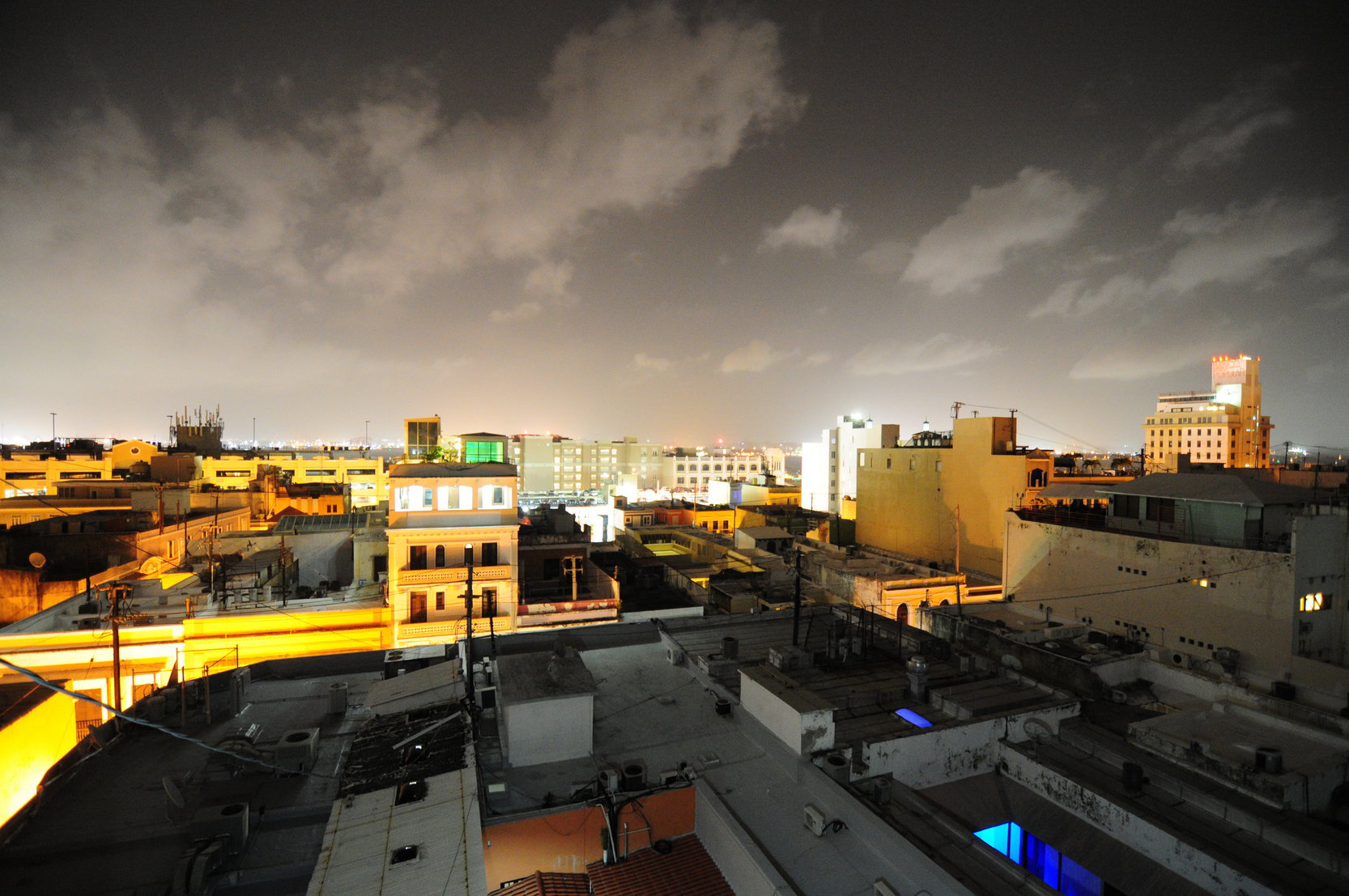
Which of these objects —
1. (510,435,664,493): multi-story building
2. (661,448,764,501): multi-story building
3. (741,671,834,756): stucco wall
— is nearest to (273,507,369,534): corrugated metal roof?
(741,671,834,756): stucco wall

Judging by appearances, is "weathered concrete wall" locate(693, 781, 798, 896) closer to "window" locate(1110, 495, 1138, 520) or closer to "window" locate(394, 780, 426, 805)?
"window" locate(394, 780, 426, 805)

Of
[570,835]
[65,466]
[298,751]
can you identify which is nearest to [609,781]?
[570,835]

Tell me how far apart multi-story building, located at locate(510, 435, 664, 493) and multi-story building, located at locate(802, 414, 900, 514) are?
4294cm

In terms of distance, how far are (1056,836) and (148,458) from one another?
77241mm

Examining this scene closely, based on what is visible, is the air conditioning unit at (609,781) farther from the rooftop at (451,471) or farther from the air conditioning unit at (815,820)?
the rooftop at (451,471)

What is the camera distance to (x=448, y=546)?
25734 mm

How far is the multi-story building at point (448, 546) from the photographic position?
971 inches

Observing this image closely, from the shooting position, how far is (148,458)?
197ft

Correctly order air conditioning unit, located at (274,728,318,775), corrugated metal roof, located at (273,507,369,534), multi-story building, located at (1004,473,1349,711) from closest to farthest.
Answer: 1. air conditioning unit, located at (274,728,318,775)
2. multi-story building, located at (1004,473,1349,711)
3. corrugated metal roof, located at (273,507,369,534)

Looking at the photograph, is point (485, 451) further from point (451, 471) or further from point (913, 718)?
point (913, 718)

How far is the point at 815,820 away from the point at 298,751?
946 cm

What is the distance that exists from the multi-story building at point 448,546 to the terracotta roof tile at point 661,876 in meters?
16.2

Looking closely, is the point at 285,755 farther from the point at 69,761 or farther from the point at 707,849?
the point at 707,849

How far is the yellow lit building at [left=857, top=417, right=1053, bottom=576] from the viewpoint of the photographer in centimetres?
3688
